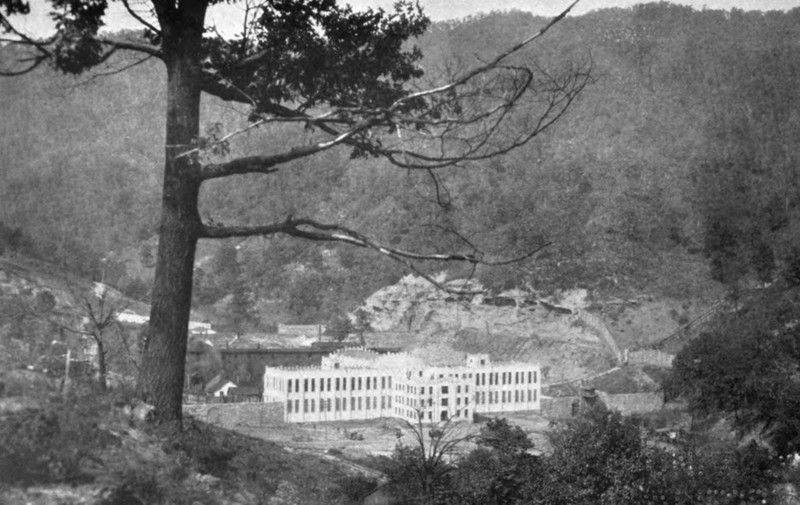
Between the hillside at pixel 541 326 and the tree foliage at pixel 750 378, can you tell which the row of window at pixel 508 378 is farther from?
the tree foliage at pixel 750 378

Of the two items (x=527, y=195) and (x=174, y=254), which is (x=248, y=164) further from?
(x=527, y=195)

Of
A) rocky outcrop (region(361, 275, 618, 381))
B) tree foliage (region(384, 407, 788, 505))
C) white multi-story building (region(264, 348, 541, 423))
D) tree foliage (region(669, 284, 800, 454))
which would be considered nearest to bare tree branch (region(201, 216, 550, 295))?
tree foliage (region(384, 407, 788, 505))

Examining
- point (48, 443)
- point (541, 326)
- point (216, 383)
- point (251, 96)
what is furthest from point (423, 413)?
point (48, 443)

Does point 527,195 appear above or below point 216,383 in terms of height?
above

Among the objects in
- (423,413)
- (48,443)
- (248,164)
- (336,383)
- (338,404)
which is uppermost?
(248,164)

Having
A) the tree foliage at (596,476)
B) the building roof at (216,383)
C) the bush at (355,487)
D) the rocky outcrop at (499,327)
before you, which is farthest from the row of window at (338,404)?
the bush at (355,487)

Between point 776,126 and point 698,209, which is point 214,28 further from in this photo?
point 776,126

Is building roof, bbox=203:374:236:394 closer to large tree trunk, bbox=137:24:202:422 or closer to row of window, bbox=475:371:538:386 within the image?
row of window, bbox=475:371:538:386

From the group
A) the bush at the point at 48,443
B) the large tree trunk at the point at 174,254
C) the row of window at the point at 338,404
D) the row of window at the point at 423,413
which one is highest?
the large tree trunk at the point at 174,254

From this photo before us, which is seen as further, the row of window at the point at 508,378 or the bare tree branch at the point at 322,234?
the row of window at the point at 508,378
